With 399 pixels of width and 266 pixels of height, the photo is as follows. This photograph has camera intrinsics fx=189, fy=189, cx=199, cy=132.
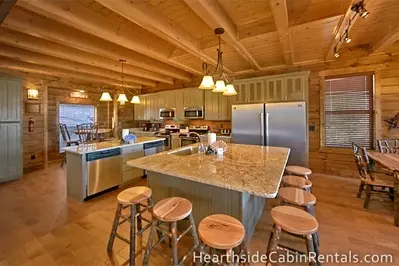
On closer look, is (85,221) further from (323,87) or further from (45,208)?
(323,87)

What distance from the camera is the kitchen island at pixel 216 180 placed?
57.9 inches

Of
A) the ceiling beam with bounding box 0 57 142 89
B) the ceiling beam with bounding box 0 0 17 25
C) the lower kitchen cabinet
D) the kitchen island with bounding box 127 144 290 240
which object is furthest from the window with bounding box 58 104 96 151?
the kitchen island with bounding box 127 144 290 240

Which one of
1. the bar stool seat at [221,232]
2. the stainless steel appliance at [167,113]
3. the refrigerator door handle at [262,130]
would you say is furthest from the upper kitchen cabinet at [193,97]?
the bar stool seat at [221,232]

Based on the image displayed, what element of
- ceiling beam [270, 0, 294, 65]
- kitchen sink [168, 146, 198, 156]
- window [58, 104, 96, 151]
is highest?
ceiling beam [270, 0, 294, 65]

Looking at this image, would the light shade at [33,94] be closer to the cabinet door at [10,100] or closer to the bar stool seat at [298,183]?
the cabinet door at [10,100]

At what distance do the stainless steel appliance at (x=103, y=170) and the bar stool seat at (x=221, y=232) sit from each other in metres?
2.55

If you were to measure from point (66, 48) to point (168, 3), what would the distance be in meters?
2.26

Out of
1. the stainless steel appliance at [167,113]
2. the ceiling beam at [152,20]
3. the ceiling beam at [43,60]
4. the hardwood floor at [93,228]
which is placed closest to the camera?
the hardwood floor at [93,228]

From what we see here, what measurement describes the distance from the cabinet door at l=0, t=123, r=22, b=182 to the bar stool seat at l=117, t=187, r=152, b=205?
394 cm

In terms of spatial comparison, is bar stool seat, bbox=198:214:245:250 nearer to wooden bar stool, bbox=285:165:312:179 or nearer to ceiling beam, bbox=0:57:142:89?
wooden bar stool, bbox=285:165:312:179

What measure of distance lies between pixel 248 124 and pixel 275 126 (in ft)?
1.97

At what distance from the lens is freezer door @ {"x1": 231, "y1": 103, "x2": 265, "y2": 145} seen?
169 inches

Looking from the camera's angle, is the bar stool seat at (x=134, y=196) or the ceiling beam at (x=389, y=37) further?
the ceiling beam at (x=389, y=37)

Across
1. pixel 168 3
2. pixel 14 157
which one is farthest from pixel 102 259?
pixel 14 157
